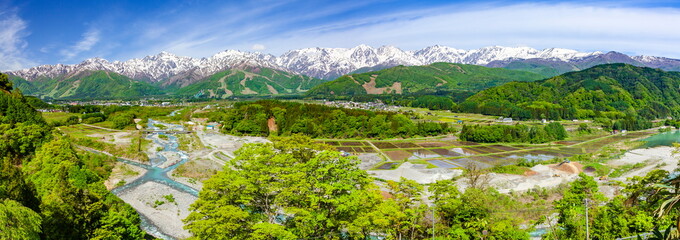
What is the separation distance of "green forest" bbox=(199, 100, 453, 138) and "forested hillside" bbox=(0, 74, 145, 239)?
4919 centimetres

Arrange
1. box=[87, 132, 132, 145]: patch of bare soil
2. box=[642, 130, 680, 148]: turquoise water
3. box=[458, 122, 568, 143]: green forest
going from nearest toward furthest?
1. box=[87, 132, 132, 145]: patch of bare soil
2. box=[642, 130, 680, 148]: turquoise water
3. box=[458, 122, 568, 143]: green forest

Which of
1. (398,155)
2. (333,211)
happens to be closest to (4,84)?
(398,155)

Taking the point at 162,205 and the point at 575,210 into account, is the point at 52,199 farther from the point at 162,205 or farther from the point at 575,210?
the point at 575,210

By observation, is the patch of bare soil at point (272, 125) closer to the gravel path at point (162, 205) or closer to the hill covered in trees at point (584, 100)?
the gravel path at point (162, 205)

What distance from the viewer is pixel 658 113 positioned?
507 feet

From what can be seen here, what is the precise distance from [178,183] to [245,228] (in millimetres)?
30809

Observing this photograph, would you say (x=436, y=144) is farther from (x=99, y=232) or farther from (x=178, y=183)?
(x=99, y=232)

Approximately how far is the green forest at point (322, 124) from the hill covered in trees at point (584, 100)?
67.3 metres

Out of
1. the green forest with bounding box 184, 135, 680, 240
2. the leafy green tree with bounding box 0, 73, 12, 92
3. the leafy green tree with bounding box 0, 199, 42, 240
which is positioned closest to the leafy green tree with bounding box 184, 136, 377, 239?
the green forest with bounding box 184, 135, 680, 240

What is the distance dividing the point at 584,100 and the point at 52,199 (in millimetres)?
199909

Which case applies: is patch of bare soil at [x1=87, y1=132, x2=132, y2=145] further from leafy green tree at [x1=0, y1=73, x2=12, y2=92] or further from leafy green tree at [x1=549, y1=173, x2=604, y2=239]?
leafy green tree at [x1=549, y1=173, x2=604, y2=239]

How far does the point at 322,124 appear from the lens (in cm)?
9381

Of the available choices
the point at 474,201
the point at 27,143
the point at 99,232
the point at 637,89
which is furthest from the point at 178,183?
the point at 637,89

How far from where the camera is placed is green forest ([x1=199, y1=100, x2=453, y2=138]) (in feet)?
303
